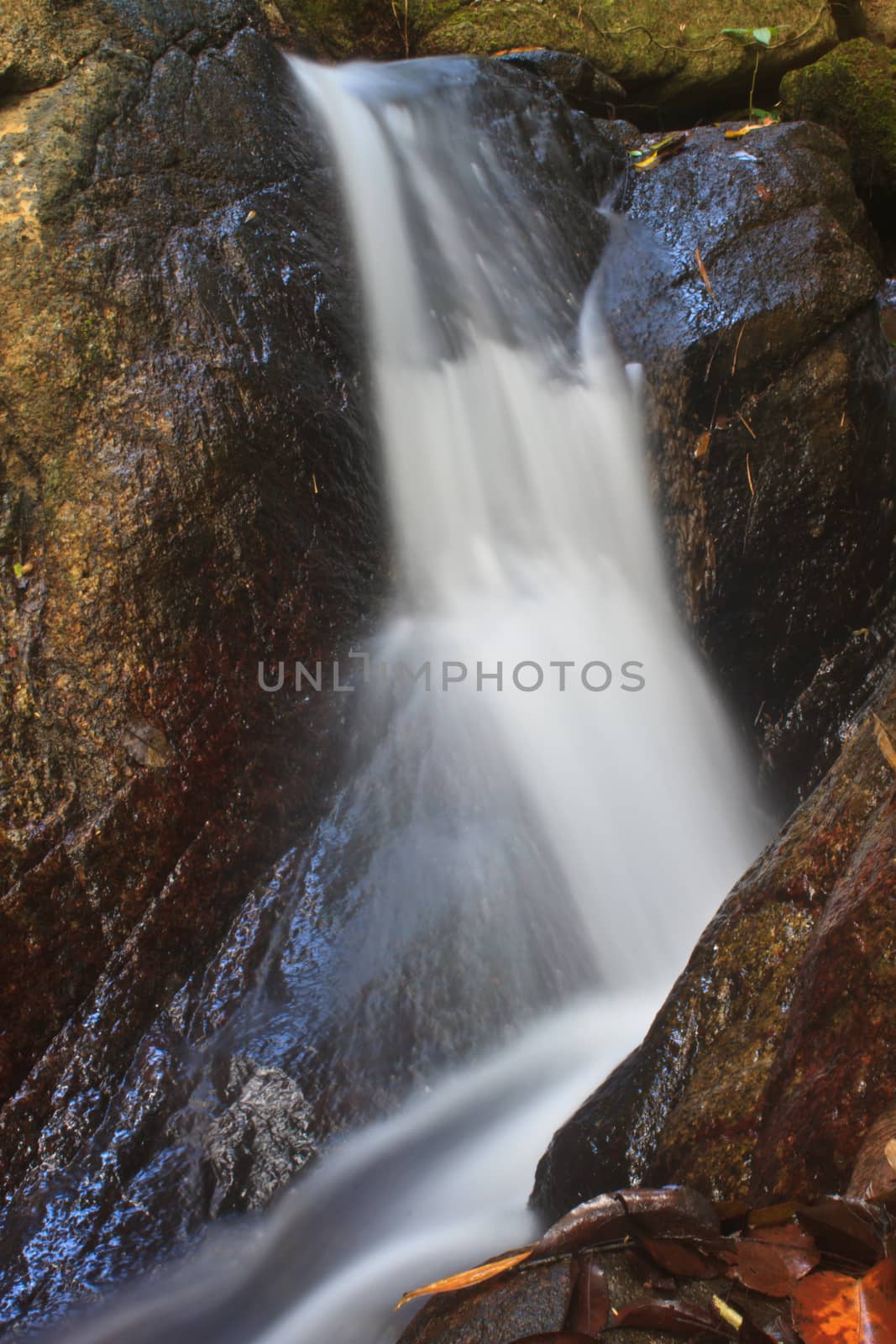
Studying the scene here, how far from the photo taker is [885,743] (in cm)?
182

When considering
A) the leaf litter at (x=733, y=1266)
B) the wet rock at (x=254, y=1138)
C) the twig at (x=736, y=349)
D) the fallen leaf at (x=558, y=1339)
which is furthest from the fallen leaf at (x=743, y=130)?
the fallen leaf at (x=558, y=1339)

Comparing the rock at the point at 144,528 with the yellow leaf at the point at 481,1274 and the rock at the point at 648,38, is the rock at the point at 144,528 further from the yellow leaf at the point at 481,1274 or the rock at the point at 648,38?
the rock at the point at 648,38

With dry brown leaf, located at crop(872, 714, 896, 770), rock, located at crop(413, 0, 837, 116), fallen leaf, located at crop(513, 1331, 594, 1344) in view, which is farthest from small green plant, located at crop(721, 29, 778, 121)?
fallen leaf, located at crop(513, 1331, 594, 1344)

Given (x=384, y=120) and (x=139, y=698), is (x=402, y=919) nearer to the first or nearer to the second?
(x=139, y=698)

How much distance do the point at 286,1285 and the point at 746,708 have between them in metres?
2.92

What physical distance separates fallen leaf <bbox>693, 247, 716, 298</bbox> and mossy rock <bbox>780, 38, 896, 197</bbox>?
9.48ft

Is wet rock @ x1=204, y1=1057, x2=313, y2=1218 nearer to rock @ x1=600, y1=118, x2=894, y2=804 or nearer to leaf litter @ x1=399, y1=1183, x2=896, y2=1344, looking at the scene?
leaf litter @ x1=399, y1=1183, x2=896, y2=1344

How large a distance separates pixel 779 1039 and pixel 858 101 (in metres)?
6.85

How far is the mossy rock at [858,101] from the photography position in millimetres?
6145

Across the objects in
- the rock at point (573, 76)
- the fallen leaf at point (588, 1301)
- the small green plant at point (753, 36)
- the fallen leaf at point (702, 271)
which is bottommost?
the fallen leaf at point (588, 1301)

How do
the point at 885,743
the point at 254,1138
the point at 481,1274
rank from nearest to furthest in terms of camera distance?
the point at 481,1274, the point at 885,743, the point at 254,1138

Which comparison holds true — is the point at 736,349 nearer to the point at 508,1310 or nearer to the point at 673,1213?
the point at 673,1213

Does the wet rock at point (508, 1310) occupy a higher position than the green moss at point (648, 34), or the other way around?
the green moss at point (648, 34)

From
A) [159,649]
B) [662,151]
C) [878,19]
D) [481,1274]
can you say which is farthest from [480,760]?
[878,19]
